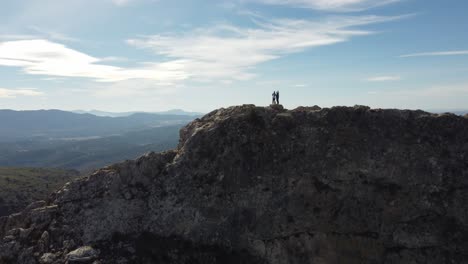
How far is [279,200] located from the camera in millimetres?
28688

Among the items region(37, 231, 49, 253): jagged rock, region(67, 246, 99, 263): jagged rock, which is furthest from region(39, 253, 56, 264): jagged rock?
region(67, 246, 99, 263): jagged rock

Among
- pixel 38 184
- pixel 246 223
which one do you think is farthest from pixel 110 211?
pixel 38 184

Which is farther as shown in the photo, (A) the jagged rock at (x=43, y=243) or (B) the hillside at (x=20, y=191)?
(B) the hillside at (x=20, y=191)

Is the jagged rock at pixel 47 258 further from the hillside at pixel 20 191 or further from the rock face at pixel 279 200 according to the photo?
the hillside at pixel 20 191

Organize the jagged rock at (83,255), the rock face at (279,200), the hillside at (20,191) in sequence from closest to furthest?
the jagged rock at (83,255), the rock face at (279,200), the hillside at (20,191)

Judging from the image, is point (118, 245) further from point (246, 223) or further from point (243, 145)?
point (243, 145)

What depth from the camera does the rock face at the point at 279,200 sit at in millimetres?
26859

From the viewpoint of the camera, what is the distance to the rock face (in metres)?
26.9

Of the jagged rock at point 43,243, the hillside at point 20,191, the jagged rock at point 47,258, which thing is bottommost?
the hillside at point 20,191

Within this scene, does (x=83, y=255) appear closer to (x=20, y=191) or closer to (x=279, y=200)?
(x=279, y=200)

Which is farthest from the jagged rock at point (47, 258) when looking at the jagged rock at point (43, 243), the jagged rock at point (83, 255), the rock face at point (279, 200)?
the jagged rock at point (83, 255)

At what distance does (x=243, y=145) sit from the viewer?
30281mm

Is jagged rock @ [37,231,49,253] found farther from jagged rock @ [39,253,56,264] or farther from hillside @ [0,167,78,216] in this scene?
hillside @ [0,167,78,216]

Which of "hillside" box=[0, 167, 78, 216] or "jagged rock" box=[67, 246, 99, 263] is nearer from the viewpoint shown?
"jagged rock" box=[67, 246, 99, 263]
